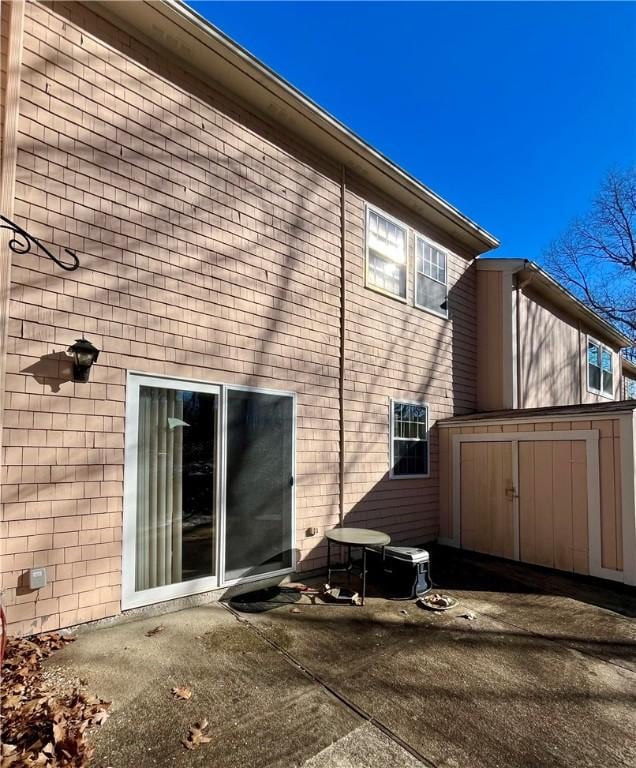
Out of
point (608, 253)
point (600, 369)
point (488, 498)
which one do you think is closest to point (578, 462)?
point (488, 498)

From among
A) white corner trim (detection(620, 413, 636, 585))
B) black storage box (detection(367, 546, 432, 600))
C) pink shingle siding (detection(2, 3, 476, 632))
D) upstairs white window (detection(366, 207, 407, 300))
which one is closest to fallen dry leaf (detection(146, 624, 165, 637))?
pink shingle siding (detection(2, 3, 476, 632))

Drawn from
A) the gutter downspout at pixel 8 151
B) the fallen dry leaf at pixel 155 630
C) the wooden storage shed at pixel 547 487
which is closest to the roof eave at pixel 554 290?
the wooden storage shed at pixel 547 487

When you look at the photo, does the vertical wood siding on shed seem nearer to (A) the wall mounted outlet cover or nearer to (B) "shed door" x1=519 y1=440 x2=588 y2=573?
(B) "shed door" x1=519 y1=440 x2=588 y2=573

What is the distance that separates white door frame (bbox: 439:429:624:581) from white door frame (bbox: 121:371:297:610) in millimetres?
3609

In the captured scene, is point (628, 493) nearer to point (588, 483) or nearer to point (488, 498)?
point (588, 483)

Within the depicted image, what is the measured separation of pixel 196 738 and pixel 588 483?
5.56m

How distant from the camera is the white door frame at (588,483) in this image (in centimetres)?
569

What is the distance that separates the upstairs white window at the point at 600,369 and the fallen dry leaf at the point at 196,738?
13.6 m

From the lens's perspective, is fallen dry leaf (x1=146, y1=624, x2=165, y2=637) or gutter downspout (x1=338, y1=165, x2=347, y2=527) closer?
fallen dry leaf (x1=146, y1=624, x2=165, y2=637)

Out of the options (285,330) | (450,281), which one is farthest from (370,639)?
(450,281)

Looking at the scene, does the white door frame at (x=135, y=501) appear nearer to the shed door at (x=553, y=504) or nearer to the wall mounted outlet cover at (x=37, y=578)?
the wall mounted outlet cover at (x=37, y=578)

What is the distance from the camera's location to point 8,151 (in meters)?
3.52

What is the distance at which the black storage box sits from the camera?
498 cm

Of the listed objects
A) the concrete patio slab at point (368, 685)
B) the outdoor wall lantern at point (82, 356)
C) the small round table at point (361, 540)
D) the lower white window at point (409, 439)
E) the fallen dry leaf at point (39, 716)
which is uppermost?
the outdoor wall lantern at point (82, 356)
